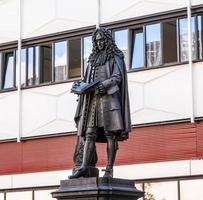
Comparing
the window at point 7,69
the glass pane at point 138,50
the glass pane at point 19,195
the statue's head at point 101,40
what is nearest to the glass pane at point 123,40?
the glass pane at point 138,50

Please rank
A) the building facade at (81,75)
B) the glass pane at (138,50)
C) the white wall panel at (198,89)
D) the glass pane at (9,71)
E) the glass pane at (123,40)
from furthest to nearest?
the glass pane at (9,71) → the glass pane at (123,40) → the glass pane at (138,50) → the building facade at (81,75) → the white wall panel at (198,89)

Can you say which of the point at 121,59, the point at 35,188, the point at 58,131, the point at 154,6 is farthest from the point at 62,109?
the point at 121,59

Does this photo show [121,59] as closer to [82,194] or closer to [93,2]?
[82,194]

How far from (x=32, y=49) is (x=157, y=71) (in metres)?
5.58

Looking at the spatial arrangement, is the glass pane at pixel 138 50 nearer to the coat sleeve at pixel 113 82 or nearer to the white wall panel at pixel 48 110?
the white wall panel at pixel 48 110

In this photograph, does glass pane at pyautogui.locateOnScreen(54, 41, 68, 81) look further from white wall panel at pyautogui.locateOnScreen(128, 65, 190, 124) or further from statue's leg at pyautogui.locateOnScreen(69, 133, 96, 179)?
statue's leg at pyautogui.locateOnScreen(69, 133, 96, 179)

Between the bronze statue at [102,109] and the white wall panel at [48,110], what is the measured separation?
46.2ft

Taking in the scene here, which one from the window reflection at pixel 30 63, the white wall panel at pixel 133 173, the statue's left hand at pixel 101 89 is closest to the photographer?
the statue's left hand at pixel 101 89

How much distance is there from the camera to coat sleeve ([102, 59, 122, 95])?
1361 centimetres

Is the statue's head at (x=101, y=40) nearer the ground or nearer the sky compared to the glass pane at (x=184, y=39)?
nearer the ground

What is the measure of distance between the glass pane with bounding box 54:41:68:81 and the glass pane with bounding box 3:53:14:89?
6.57 feet

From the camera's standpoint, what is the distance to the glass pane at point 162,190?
2567cm

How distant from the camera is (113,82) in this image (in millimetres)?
13672

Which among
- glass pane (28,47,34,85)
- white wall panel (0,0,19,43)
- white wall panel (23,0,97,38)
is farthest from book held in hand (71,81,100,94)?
white wall panel (0,0,19,43)
